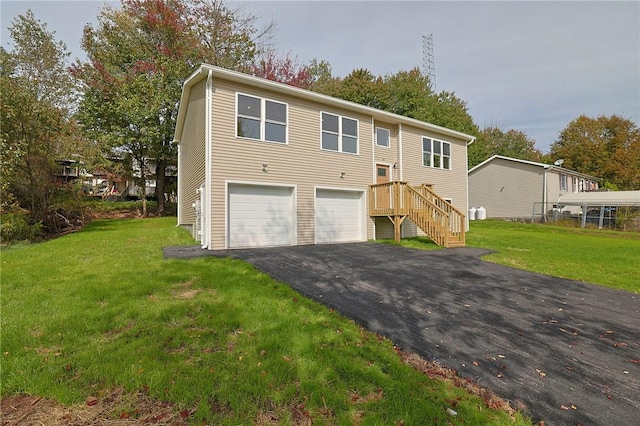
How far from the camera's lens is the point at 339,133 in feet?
36.9

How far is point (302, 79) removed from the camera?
22.2 m

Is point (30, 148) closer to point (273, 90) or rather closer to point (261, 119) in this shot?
point (261, 119)

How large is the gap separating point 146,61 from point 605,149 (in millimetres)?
45848

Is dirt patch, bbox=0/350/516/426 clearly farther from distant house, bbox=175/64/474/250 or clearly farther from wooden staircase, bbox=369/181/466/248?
wooden staircase, bbox=369/181/466/248

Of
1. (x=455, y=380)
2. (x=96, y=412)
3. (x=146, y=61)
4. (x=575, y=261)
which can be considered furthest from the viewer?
(x=146, y=61)

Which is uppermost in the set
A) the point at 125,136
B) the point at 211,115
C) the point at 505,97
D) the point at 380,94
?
the point at 380,94

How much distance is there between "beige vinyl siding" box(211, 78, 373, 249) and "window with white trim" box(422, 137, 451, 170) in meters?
3.70

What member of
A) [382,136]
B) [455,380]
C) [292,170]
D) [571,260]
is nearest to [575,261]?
[571,260]

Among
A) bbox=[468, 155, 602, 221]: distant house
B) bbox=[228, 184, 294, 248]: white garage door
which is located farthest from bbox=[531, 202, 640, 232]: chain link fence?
bbox=[228, 184, 294, 248]: white garage door

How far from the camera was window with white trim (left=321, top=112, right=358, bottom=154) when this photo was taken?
35.9 ft

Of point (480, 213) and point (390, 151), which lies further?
point (480, 213)

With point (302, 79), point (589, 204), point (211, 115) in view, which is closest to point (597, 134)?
point (589, 204)

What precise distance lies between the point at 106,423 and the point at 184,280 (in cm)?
324

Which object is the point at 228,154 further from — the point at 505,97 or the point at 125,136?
the point at 505,97
